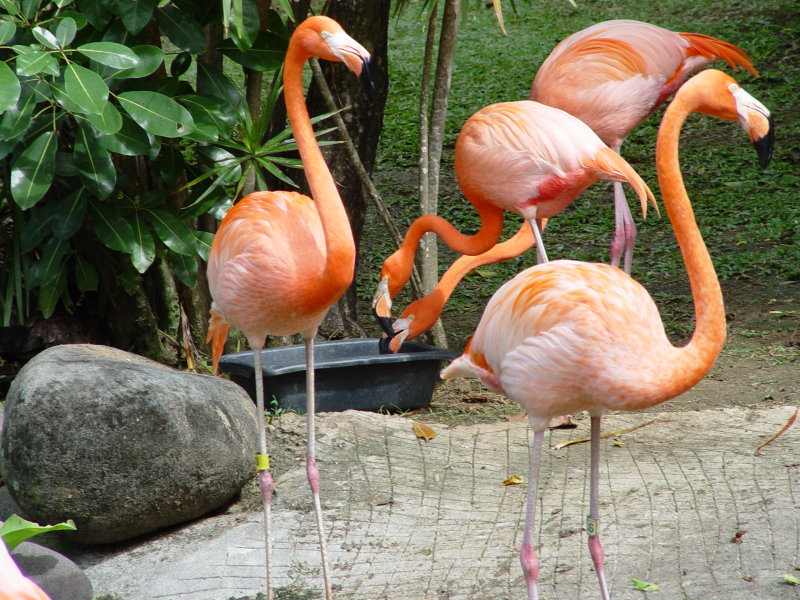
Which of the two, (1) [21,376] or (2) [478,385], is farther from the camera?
(2) [478,385]

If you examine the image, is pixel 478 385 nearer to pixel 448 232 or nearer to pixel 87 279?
pixel 448 232

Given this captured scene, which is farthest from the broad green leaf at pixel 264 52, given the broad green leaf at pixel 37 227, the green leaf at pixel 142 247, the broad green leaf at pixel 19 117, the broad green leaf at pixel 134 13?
the broad green leaf at pixel 37 227

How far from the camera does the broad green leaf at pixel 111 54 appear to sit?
3.76 meters

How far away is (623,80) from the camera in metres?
4.69

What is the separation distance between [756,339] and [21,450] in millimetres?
4044

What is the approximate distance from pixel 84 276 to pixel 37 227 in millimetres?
429

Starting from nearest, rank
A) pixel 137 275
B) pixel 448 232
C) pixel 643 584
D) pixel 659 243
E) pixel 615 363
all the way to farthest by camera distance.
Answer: pixel 615 363 < pixel 643 584 < pixel 448 232 < pixel 137 275 < pixel 659 243

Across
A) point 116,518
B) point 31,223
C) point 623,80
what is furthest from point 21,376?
point 623,80

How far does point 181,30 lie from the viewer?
4.34 meters

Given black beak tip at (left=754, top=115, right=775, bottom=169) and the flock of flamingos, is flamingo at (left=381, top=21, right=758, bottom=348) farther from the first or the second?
black beak tip at (left=754, top=115, right=775, bottom=169)

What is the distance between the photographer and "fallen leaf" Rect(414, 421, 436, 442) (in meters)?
4.47

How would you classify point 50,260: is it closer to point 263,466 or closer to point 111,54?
point 111,54

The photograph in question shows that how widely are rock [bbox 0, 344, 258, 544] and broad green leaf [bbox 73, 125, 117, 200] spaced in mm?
785

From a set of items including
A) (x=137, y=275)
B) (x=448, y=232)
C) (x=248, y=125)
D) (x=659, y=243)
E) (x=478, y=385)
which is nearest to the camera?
(x=448, y=232)
